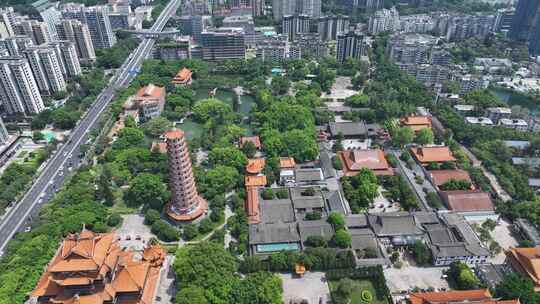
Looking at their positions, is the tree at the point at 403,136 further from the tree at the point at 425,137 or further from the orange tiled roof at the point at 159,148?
the orange tiled roof at the point at 159,148

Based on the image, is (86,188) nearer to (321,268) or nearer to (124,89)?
(321,268)

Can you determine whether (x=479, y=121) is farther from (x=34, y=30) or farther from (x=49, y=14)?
(x=49, y=14)

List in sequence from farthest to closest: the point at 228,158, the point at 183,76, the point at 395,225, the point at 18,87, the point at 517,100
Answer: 1. the point at 183,76
2. the point at 517,100
3. the point at 18,87
4. the point at 228,158
5. the point at 395,225

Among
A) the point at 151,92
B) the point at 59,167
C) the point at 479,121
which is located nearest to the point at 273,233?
the point at 59,167

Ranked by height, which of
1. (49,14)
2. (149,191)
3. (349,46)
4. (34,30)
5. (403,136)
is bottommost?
(149,191)

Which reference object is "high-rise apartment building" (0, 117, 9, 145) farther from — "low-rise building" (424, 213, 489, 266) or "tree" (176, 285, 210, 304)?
"low-rise building" (424, 213, 489, 266)

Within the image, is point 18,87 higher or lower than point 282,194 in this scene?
higher

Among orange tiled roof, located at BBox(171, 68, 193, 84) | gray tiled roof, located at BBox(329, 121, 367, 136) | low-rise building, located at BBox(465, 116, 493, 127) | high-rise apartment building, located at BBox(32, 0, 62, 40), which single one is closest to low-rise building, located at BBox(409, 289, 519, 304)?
gray tiled roof, located at BBox(329, 121, 367, 136)

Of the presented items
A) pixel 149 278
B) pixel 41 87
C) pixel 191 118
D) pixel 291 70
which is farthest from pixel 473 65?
pixel 41 87
